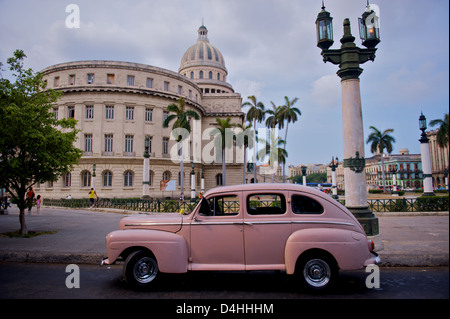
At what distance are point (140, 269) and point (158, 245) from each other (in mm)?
592

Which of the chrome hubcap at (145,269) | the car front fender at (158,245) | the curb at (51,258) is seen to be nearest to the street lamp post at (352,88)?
the car front fender at (158,245)

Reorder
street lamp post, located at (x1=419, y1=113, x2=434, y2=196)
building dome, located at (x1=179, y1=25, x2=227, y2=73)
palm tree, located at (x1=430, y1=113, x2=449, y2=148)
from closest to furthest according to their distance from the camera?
1. street lamp post, located at (x1=419, y1=113, x2=434, y2=196)
2. palm tree, located at (x1=430, y1=113, x2=449, y2=148)
3. building dome, located at (x1=179, y1=25, x2=227, y2=73)

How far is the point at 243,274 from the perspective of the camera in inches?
239

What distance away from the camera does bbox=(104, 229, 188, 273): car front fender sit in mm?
4926

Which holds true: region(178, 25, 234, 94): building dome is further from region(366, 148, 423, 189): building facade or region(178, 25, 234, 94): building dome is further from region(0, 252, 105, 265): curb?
region(0, 252, 105, 265): curb

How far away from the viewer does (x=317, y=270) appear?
4824mm

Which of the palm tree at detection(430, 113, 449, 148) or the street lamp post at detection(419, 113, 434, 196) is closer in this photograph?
the street lamp post at detection(419, 113, 434, 196)

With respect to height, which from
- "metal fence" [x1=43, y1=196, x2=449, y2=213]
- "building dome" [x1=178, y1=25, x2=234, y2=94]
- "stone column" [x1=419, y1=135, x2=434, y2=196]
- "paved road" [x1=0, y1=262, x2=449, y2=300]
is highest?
"building dome" [x1=178, y1=25, x2=234, y2=94]

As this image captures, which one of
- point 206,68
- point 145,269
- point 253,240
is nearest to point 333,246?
point 253,240

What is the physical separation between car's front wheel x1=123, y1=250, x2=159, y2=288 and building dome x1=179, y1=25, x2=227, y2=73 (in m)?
67.3

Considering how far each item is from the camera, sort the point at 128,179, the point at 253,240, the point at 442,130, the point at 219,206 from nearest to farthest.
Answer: the point at 253,240, the point at 219,206, the point at 442,130, the point at 128,179

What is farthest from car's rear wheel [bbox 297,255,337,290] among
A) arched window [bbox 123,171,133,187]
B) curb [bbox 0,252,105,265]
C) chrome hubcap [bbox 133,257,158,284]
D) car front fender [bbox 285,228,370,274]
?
arched window [bbox 123,171,133,187]

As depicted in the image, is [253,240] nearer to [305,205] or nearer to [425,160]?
[305,205]
